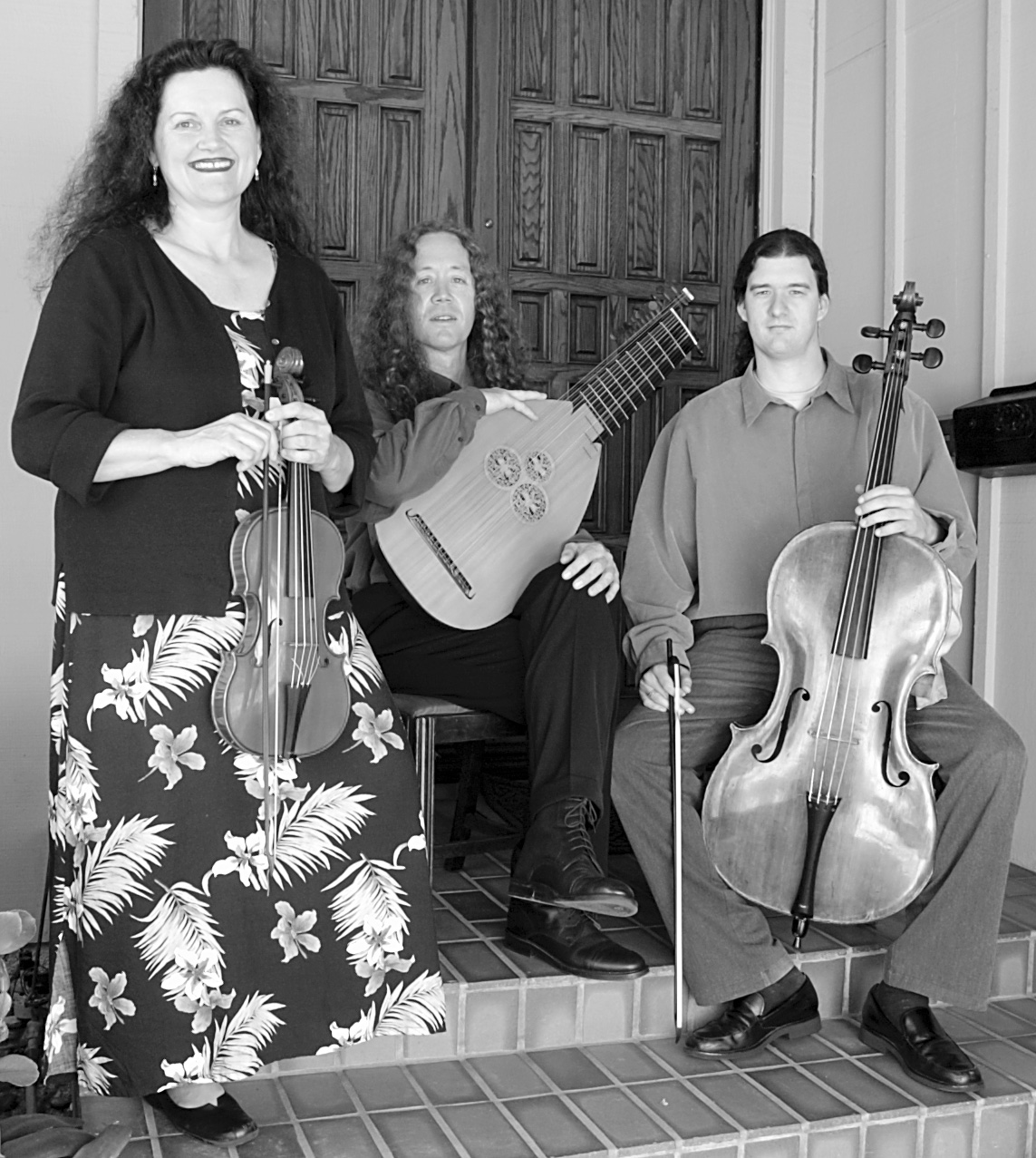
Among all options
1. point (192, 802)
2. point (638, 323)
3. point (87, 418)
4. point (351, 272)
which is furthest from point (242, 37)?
point (192, 802)

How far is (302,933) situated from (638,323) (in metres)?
1.47

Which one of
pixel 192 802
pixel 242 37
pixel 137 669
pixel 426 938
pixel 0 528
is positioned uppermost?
pixel 242 37

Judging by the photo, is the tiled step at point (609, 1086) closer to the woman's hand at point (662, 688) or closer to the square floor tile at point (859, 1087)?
the square floor tile at point (859, 1087)

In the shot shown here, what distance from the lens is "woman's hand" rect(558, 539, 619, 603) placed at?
220 centimetres

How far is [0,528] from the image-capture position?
8.51ft

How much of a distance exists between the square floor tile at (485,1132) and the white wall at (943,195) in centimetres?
146

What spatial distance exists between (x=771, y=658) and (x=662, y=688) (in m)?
0.23

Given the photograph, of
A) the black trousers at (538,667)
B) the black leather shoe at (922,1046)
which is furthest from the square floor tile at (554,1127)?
the black leather shoe at (922,1046)

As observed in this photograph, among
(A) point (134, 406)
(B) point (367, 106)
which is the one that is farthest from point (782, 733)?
(B) point (367, 106)

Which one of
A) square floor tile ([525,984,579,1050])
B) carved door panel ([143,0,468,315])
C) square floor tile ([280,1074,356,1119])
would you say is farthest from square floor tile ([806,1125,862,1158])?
carved door panel ([143,0,468,315])

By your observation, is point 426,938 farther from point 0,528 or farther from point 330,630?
point 0,528

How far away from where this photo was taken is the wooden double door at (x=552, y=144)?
9.79 ft

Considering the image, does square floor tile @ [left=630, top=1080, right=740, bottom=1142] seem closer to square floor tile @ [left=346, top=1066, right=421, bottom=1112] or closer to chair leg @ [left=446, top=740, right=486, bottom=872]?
square floor tile @ [left=346, top=1066, right=421, bottom=1112]

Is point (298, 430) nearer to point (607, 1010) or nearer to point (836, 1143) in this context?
point (607, 1010)
